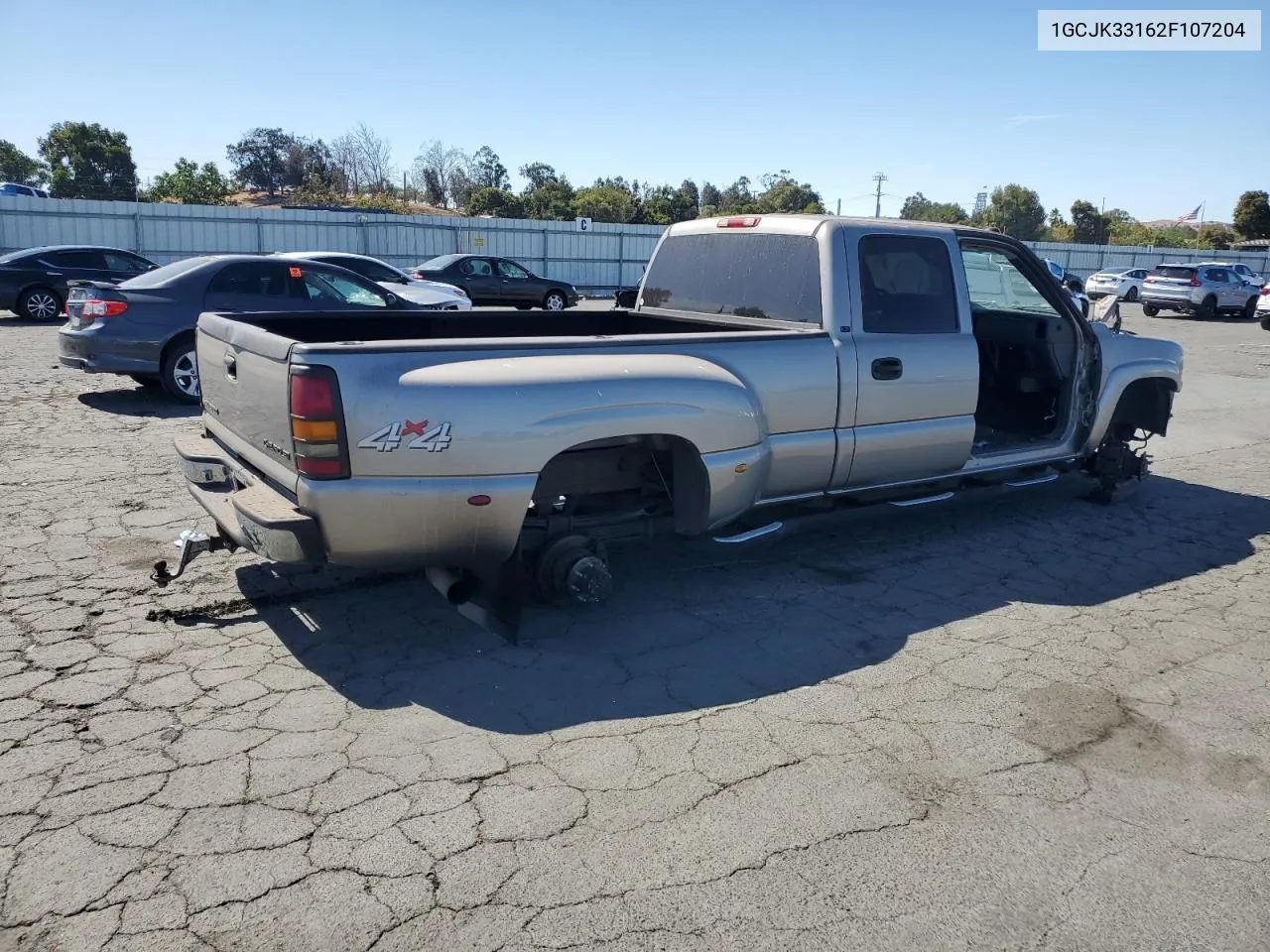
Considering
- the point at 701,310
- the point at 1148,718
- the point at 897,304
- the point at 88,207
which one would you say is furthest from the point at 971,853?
the point at 88,207

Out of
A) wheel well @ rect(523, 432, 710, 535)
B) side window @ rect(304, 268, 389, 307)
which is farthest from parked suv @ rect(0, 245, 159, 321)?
wheel well @ rect(523, 432, 710, 535)

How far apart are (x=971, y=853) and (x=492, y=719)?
1.74 metres

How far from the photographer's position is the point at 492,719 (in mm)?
3539

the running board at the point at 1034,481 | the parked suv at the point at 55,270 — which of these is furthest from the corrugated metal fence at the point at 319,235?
the running board at the point at 1034,481

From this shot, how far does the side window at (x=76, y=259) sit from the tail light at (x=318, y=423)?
54.0 feet

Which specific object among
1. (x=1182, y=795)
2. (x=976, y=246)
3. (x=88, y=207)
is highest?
(x=88, y=207)

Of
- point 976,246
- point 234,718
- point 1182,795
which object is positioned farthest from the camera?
point 976,246

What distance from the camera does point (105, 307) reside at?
887 cm

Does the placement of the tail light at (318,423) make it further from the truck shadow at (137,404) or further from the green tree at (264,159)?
the green tree at (264,159)

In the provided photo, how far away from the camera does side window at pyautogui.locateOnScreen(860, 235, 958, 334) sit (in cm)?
513

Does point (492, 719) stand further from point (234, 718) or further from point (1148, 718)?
point (1148, 718)

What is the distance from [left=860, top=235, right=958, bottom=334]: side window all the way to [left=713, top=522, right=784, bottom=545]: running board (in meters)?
1.21

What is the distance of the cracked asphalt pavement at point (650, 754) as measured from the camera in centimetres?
254

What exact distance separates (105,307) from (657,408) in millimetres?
7123
